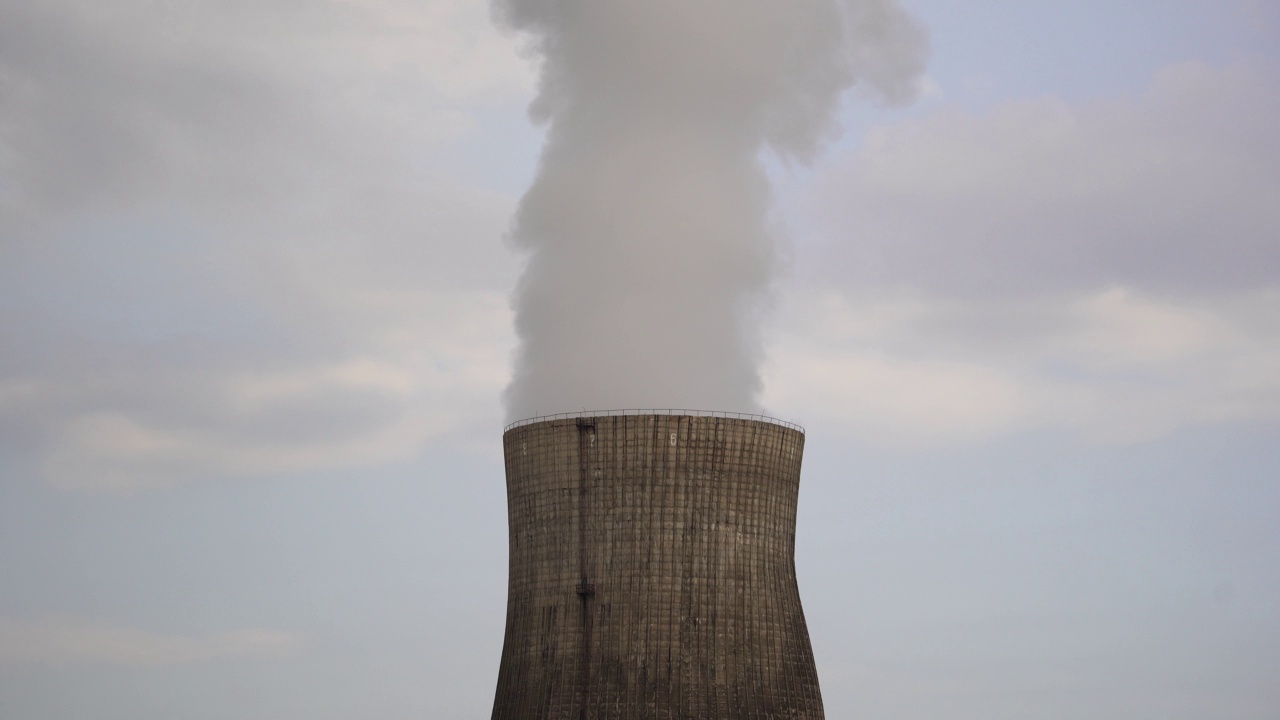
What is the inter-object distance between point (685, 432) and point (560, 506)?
4210 millimetres

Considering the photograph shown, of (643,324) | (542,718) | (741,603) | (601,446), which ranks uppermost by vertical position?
(643,324)

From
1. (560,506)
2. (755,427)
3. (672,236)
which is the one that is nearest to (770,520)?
(755,427)

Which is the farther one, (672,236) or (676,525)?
(672,236)

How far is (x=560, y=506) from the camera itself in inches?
2019

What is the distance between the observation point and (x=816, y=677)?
5216 cm

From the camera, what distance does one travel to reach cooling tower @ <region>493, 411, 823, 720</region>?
163 ft

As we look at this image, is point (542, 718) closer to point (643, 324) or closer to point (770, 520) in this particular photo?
point (770, 520)

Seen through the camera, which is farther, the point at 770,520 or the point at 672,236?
the point at 672,236

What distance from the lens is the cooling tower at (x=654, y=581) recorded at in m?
49.6

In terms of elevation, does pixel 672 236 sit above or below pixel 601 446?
above

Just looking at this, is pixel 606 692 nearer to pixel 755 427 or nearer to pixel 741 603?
pixel 741 603

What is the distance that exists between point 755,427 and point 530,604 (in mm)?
8251

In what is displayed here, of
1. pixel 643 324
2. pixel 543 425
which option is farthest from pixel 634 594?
pixel 643 324

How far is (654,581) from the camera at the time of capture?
50125mm
